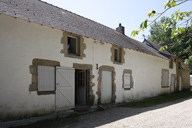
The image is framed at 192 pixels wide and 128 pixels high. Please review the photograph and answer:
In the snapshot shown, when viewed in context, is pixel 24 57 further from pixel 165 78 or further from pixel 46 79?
pixel 165 78

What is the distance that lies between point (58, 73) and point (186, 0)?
6127 millimetres

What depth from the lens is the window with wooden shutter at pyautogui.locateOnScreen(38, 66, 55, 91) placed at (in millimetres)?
6852

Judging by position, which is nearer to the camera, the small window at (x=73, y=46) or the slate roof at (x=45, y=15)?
the slate roof at (x=45, y=15)

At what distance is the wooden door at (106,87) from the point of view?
389 inches

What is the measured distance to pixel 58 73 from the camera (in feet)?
24.6

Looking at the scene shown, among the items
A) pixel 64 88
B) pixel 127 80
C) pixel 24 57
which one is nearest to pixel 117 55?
pixel 127 80

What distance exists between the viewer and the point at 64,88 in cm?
771

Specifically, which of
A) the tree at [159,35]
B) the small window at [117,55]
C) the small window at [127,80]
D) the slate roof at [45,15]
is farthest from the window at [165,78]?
the tree at [159,35]

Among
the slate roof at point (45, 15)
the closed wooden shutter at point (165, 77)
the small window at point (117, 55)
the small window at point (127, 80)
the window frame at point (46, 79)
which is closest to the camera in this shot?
the slate roof at point (45, 15)

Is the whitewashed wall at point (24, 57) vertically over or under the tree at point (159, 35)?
under

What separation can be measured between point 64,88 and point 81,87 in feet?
5.88

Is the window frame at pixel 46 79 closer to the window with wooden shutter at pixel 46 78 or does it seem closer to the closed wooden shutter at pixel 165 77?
the window with wooden shutter at pixel 46 78

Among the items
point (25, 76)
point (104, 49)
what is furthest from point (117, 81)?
point (25, 76)

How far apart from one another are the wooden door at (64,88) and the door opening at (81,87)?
1.19 m
